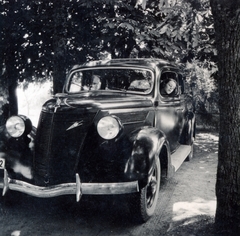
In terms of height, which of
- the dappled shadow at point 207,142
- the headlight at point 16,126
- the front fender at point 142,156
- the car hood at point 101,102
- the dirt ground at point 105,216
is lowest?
the dappled shadow at point 207,142

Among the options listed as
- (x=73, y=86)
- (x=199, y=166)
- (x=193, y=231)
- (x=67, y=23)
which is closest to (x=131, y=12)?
(x=67, y=23)

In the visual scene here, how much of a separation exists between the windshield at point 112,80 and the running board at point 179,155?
1.15m

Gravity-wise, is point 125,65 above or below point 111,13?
below

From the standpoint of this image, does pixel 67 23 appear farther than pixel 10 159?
Yes

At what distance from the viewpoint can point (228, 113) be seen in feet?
9.34

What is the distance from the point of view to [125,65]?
4617 millimetres

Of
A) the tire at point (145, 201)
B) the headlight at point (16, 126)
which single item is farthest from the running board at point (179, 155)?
the headlight at point (16, 126)

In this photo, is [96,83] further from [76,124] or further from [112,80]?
[76,124]

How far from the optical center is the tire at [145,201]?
10.6ft

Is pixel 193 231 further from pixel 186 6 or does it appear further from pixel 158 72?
pixel 186 6

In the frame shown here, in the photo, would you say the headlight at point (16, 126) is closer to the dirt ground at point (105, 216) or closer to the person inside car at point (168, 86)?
the dirt ground at point (105, 216)

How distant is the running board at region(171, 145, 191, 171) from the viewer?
4.54 meters

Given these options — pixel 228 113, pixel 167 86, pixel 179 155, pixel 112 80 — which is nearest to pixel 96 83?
pixel 112 80

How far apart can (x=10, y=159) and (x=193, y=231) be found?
2147 mm
